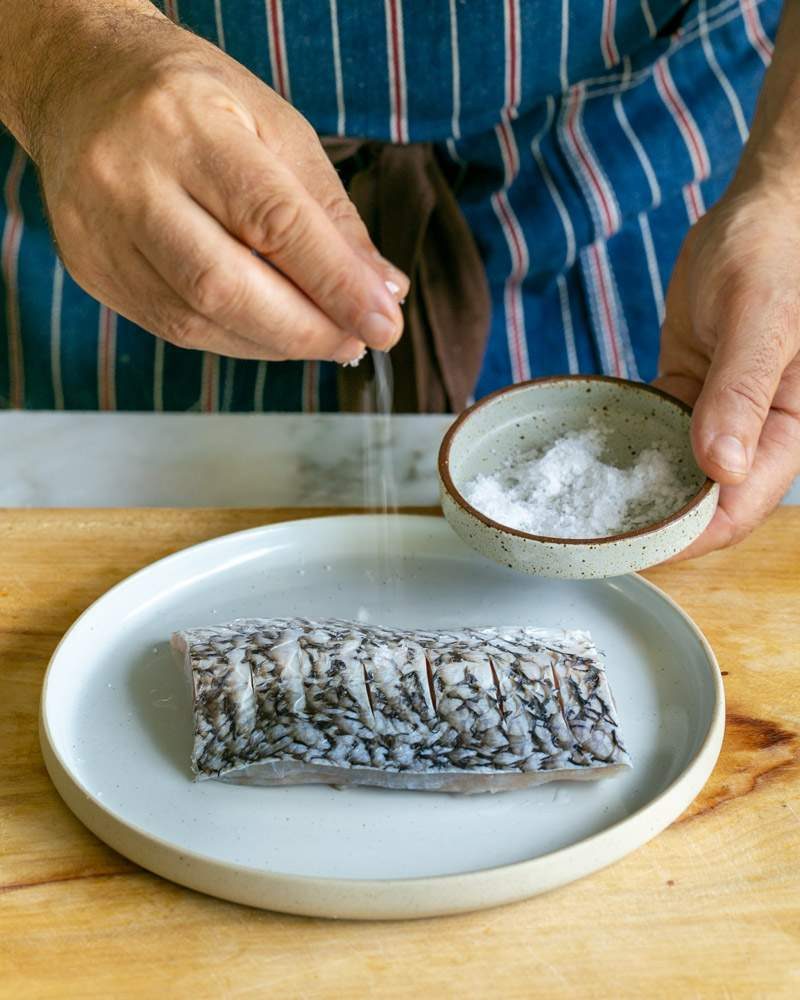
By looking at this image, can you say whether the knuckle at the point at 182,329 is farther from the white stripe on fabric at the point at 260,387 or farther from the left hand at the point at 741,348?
the white stripe on fabric at the point at 260,387

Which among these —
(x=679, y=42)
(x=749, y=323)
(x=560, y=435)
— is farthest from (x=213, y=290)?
(x=679, y=42)

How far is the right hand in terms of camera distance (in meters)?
1.13

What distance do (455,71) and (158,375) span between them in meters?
0.79

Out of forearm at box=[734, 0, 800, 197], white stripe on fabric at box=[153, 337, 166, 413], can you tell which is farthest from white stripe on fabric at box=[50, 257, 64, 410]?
forearm at box=[734, 0, 800, 197]

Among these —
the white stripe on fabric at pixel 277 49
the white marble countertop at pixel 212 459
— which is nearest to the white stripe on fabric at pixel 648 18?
the white stripe on fabric at pixel 277 49

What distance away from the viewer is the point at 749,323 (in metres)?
1.54

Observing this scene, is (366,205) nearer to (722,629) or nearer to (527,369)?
(527,369)

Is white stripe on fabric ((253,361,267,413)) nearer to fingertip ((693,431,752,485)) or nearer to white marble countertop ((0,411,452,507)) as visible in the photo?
white marble countertop ((0,411,452,507))

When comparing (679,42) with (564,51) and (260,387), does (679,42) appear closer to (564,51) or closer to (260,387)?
(564,51)

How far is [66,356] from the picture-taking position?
2.26 metres

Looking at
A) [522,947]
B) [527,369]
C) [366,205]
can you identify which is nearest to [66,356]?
[366,205]

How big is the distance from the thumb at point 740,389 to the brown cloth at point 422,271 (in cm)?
60

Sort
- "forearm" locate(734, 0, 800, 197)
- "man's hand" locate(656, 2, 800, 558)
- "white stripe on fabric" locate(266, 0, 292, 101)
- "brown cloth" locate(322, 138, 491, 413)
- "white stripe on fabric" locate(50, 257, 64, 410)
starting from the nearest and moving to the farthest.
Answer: "man's hand" locate(656, 2, 800, 558) < "forearm" locate(734, 0, 800, 197) < "white stripe on fabric" locate(266, 0, 292, 101) < "brown cloth" locate(322, 138, 491, 413) < "white stripe on fabric" locate(50, 257, 64, 410)

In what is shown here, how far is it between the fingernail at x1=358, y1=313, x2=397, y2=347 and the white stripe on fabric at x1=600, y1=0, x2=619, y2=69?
107 centimetres
